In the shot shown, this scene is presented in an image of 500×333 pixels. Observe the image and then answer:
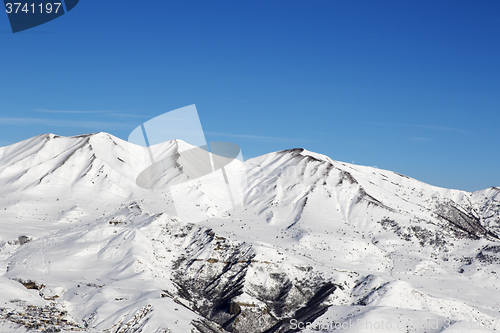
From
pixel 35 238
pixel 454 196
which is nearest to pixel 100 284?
pixel 35 238

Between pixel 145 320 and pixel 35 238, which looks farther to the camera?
pixel 35 238

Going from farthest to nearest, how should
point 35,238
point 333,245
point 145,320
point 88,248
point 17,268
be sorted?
1. point 333,245
2. point 35,238
3. point 88,248
4. point 17,268
5. point 145,320

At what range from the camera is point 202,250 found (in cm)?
5838

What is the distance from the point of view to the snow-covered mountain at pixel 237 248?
140ft

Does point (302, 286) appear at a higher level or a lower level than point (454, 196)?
higher

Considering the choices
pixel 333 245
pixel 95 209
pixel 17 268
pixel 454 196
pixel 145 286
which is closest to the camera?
pixel 145 286

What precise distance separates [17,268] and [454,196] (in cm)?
9658

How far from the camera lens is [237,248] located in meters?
58.5

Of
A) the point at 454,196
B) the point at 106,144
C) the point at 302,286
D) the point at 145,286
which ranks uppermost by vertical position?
the point at 106,144

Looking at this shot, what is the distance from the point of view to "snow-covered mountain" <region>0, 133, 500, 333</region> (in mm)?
42562

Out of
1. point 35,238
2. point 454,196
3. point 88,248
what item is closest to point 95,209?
point 35,238

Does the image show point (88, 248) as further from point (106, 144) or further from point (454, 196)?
point (454, 196)

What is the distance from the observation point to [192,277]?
53656mm

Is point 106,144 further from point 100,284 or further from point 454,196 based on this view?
point 454,196
